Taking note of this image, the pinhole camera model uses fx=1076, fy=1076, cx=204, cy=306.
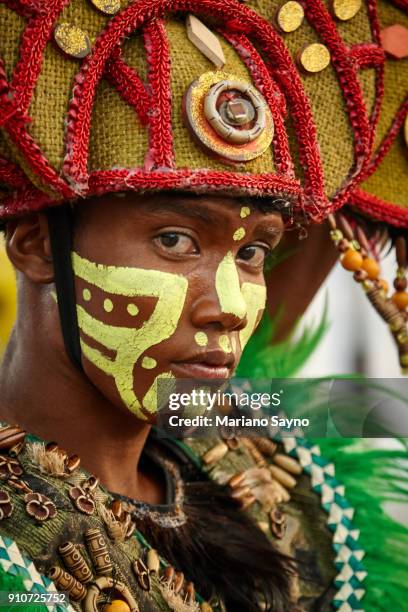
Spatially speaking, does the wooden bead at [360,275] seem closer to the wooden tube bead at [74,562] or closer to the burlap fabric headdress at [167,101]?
the burlap fabric headdress at [167,101]

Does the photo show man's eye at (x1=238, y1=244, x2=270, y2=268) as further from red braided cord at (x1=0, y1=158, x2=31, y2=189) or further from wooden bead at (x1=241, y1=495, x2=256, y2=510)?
wooden bead at (x1=241, y1=495, x2=256, y2=510)

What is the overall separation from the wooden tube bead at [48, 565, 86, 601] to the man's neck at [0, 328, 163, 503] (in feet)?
1.14

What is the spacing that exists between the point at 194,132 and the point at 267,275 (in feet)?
2.42

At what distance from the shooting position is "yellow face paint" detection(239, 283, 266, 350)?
1.96 metres

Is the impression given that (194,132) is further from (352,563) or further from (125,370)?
(352,563)

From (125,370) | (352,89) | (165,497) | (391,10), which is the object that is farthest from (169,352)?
(391,10)

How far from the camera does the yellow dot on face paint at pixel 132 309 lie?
6.04 ft

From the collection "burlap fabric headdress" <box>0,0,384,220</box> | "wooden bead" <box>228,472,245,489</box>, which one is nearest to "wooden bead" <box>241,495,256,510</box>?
"wooden bead" <box>228,472,245,489</box>

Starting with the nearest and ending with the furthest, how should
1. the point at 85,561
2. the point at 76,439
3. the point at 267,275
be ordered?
1. the point at 85,561
2. the point at 76,439
3. the point at 267,275

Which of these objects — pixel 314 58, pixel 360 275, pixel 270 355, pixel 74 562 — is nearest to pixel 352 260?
pixel 360 275

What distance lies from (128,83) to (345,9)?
552mm

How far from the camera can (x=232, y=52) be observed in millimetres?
1919

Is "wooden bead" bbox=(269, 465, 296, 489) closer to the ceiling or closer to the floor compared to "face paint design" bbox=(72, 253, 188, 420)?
closer to the floor

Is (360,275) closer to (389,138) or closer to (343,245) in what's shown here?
(343,245)
